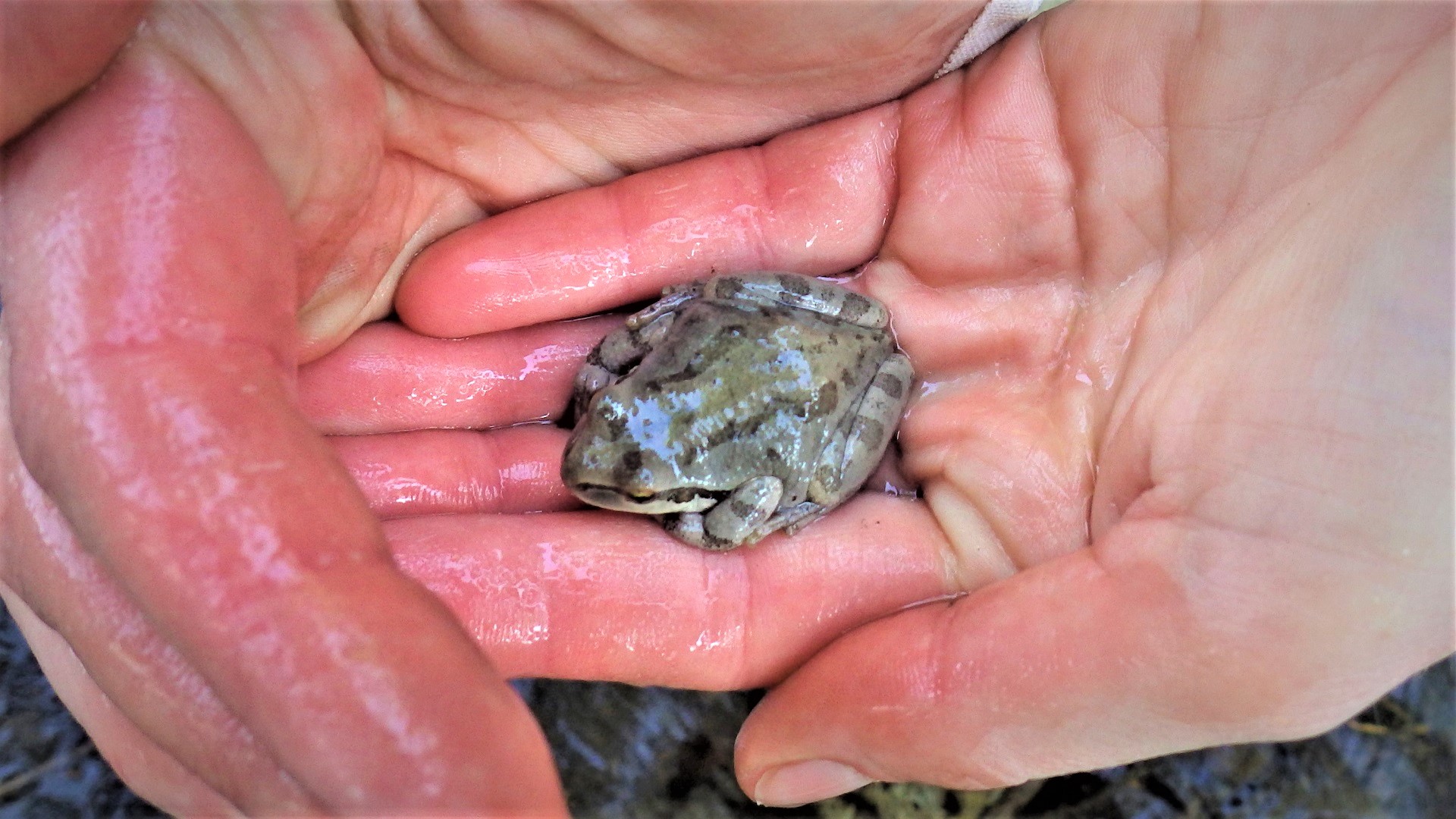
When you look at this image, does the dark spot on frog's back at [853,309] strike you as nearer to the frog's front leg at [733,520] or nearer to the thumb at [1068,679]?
the frog's front leg at [733,520]

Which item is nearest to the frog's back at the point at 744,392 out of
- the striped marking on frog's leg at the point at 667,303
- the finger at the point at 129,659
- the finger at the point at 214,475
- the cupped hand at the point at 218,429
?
the striped marking on frog's leg at the point at 667,303

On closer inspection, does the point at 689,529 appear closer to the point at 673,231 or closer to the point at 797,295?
the point at 797,295

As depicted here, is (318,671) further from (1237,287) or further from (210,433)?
(1237,287)

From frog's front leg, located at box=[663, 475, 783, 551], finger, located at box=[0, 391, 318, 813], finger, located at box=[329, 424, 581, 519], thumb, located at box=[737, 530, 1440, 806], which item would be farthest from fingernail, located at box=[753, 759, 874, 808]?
finger, located at box=[0, 391, 318, 813]

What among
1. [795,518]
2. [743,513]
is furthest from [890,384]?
[743,513]

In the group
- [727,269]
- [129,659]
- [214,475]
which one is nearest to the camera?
[214,475]

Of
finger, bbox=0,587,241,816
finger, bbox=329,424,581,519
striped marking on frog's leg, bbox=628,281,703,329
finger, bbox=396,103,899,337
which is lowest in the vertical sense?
finger, bbox=0,587,241,816

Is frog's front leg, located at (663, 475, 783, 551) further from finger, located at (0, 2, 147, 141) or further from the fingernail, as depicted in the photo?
finger, located at (0, 2, 147, 141)
